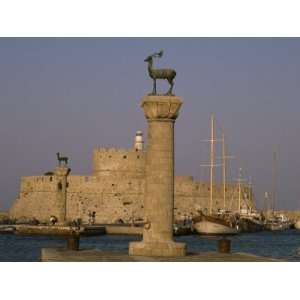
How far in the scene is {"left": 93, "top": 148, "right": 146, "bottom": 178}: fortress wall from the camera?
138ft

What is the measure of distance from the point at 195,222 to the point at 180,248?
2312cm

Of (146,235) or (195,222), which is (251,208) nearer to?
(195,222)

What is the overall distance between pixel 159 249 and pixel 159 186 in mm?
793

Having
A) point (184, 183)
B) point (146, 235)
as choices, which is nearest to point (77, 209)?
point (184, 183)

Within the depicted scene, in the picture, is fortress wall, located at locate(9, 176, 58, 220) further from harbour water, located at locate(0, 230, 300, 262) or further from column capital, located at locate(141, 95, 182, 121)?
column capital, located at locate(141, 95, 182, 121)

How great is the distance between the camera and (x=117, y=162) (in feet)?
137

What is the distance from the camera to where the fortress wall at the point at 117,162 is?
138 feet

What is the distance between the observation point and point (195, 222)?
34.4 m

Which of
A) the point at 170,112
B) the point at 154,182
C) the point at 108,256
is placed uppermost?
the point at 170,112

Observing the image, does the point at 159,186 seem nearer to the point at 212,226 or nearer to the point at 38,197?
the point at 212,226

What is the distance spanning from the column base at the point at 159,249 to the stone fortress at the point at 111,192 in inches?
1193

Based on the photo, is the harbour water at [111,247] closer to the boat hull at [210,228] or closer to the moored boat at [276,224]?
the boat hull at [210,228]

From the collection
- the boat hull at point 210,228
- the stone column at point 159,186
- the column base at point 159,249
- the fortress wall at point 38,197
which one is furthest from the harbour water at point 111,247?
the fortress wall at point 38,197

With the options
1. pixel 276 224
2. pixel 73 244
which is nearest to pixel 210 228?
pixel 276 224
